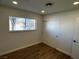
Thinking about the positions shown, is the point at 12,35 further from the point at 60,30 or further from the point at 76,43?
the point at 76,43

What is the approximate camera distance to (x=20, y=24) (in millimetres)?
3930

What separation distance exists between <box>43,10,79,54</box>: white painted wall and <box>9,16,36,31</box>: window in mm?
1165

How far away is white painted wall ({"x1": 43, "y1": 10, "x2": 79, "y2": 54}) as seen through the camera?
330cm

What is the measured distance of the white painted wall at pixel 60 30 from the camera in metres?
3.30

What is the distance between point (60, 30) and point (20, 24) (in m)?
2.60

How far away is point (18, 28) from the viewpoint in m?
3.80

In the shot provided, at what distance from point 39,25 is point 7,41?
2721 mm

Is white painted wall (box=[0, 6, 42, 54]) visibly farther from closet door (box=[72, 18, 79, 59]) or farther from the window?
closet door (box=[72, 18, 79, 59])

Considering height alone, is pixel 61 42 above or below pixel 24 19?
below

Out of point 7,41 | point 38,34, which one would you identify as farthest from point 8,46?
point 38,34

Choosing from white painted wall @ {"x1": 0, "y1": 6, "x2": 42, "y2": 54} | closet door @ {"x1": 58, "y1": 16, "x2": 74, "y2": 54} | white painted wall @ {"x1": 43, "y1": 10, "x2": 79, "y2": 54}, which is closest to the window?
white painted wall @ {"x1": 0, "y1": 6, "x2": 42, "y2": 54}

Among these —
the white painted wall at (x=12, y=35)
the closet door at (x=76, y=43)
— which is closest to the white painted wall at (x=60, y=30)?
the closet door at (x=76, y=43)

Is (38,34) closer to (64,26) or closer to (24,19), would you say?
(24,19)

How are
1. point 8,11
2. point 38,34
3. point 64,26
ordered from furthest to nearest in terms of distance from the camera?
point 38,34 → point 64,26 → point 8,11
